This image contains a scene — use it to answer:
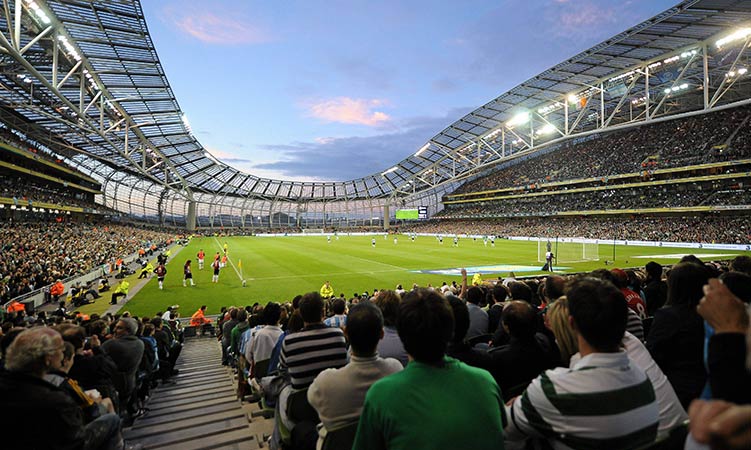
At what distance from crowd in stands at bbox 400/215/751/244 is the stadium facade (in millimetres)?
14219

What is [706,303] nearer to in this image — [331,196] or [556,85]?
[556,85]

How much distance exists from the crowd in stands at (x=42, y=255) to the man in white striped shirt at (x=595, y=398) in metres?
20.2

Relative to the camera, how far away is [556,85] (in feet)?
109

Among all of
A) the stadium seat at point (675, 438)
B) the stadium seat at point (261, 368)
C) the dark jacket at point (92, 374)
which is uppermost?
the stadium seat at point (675, 438)

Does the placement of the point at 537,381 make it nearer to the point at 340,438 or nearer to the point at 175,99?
the point at 340,438

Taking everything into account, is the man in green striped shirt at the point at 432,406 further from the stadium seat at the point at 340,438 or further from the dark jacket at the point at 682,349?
the dark jacket at the point at 682,349

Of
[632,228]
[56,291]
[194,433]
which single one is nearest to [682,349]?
[194,433]

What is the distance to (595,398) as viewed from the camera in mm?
1708

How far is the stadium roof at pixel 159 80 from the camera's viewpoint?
19.7 metres

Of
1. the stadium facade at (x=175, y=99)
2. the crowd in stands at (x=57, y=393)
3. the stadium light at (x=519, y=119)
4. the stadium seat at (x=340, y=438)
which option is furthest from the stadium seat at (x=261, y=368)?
the stadium light at (x=519, y=119)

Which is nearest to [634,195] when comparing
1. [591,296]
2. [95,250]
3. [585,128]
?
[585,128]

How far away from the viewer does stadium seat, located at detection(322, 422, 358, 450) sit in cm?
214

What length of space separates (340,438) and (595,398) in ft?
4.75

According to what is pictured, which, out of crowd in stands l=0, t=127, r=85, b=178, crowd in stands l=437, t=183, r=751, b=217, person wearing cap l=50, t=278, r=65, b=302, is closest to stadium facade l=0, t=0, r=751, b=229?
crowd in stands l=0, t=127, r=85, b=178
